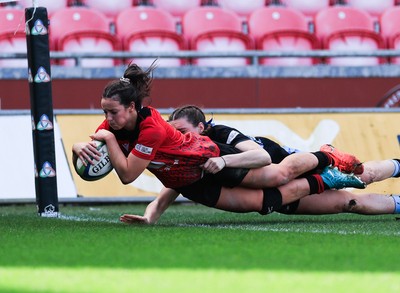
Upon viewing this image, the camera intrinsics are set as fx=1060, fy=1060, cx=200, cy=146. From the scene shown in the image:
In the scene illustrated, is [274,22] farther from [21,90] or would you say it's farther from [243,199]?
[243,199]

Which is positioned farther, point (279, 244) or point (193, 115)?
point (193, 115)

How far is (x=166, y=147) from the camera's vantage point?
7328mm

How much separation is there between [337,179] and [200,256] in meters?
2.73

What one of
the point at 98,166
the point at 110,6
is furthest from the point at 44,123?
the point at 110,6

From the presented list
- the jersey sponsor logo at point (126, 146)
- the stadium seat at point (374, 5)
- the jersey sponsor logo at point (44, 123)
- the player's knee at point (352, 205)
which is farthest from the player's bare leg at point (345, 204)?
the stadium seat at point (374, 5)

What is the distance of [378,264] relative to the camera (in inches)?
211

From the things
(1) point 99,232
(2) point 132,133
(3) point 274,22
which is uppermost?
(3) point 274,22

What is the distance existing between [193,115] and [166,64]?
5.15m

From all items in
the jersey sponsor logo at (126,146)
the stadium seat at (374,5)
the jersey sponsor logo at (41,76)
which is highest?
the stadium seat at (374,5)

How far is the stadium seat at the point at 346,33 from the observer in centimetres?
1349

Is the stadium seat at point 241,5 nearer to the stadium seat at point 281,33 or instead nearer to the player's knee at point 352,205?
the stadium seat at point 281,33

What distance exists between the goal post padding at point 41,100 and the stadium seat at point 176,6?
18.6 feet

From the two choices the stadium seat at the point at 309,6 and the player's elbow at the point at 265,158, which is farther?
the stadium seat at the point at 309,6

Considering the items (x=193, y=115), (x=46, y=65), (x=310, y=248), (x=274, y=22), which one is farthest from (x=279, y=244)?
(x=274, y=22)
